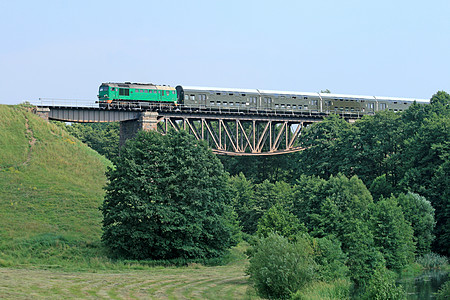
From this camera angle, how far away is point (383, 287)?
3891 cm

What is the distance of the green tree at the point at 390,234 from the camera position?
5869cm

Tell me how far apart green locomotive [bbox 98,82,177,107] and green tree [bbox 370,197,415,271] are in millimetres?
37860

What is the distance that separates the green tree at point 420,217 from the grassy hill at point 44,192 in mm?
33625

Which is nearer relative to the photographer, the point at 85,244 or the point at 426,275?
the point at 85,244

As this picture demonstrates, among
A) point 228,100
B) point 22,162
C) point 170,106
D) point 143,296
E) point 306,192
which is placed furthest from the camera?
point 228,100

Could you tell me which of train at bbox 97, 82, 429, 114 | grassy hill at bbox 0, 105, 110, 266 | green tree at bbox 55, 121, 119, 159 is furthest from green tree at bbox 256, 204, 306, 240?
green tree at bbox 55, 121, 119, 159

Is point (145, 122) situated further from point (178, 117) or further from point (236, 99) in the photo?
point (236, 99)

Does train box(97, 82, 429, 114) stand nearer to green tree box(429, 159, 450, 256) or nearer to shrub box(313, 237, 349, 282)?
green tree box(429, 159, 450, 256)

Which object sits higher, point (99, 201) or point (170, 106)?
point (170, 106)

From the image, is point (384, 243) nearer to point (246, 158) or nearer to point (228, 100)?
point (228, 100)

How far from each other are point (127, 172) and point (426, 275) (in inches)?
1218

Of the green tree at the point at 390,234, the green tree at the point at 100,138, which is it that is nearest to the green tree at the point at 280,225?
the green tree at the point at 390,234

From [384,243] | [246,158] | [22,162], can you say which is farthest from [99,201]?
[246,158]

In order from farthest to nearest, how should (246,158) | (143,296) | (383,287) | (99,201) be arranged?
(246,158) < (99,201) < (383,287) < (143,296)
